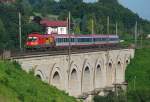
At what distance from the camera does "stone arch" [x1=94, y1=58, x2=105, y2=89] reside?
4984 cm

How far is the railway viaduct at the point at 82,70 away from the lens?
32.6m

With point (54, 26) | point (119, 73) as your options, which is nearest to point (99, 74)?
point (119, 73)

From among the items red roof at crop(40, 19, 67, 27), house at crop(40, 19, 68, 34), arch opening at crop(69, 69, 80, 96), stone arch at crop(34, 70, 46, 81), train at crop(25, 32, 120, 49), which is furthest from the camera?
red roof at crop(40, 19, 67, 27)

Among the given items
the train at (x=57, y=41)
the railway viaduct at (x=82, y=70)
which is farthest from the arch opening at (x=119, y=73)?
the train at (x=57, y=41)

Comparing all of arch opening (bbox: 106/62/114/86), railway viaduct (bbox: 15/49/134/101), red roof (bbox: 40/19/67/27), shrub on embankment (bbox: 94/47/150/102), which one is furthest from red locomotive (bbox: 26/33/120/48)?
red roof (bbox: 40/19/67/27)

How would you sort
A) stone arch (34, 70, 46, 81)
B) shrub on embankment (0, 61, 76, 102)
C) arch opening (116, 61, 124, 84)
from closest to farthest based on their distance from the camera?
1. shrub on embankment (0, 61, 76, 102)
2. stone arch (34, 70, 46, 81)
3. arch opening (116, 61, 124, 84)

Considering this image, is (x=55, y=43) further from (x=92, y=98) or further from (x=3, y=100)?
(x=3, y=100)

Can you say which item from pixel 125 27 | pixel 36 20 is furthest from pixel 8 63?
pixel 125 27

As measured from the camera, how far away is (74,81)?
4184 cm

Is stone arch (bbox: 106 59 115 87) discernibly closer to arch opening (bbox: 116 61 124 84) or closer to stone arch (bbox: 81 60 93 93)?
arch opening (bbox: 116 61 124 84)

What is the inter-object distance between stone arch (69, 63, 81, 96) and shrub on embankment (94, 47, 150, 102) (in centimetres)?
202

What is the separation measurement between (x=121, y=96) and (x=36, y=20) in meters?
42.3

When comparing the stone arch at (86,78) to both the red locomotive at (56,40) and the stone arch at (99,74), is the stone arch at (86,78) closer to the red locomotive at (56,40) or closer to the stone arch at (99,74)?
the stone arch at (99,74)

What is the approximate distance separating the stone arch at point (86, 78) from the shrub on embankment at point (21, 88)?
16.4 metres
